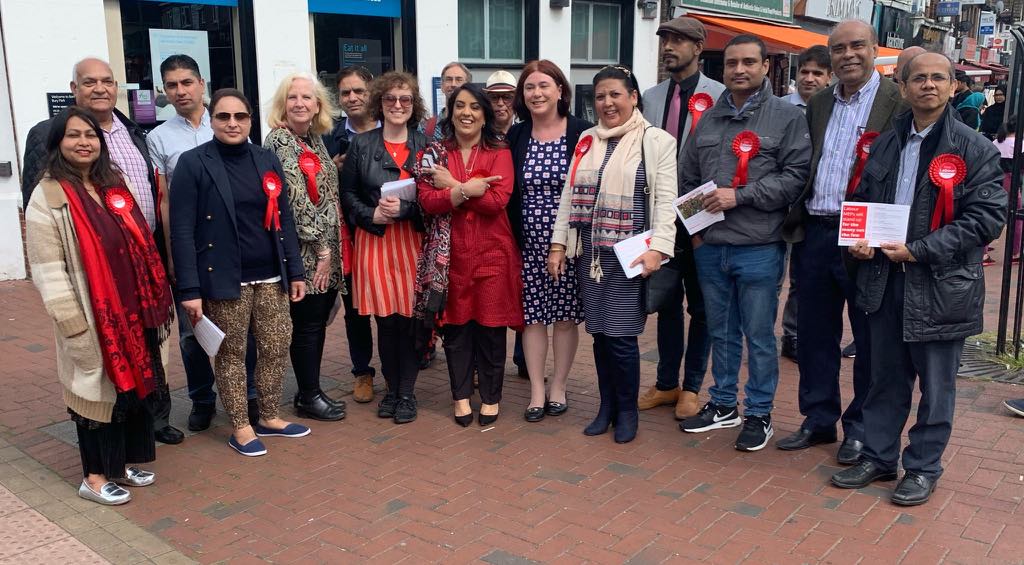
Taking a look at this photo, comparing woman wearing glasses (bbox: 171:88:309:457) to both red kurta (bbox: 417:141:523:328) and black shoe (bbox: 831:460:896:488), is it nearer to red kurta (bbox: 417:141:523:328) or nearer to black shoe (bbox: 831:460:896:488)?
red kurta (bbox: 417:141:523:328)

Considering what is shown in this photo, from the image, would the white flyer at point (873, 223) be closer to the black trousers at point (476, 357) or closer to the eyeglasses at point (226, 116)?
the black trousers at point (476, 357)

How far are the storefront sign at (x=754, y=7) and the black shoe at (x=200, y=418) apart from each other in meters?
12.1

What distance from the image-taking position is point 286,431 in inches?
193

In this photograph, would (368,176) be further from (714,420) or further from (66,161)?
(714,420)

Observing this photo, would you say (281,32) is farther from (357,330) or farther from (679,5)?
(679,5)

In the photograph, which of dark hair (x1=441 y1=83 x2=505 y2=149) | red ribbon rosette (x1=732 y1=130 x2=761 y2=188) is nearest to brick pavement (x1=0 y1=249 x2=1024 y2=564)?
red ribbon rosette (x1=732 y1=130 x2=761 y2=188)

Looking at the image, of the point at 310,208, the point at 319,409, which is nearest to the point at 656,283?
the point at 310,208

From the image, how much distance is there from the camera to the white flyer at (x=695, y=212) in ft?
14.4

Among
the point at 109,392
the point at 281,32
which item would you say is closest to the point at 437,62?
the point at 281,32

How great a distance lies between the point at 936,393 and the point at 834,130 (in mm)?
1370

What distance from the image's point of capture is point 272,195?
4.43 metres

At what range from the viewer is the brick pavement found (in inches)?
140

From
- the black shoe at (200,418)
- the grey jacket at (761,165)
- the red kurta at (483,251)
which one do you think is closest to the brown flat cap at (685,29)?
the grey jacket at (761,165)

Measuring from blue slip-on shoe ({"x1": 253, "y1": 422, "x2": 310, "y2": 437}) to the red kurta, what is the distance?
1032mm
